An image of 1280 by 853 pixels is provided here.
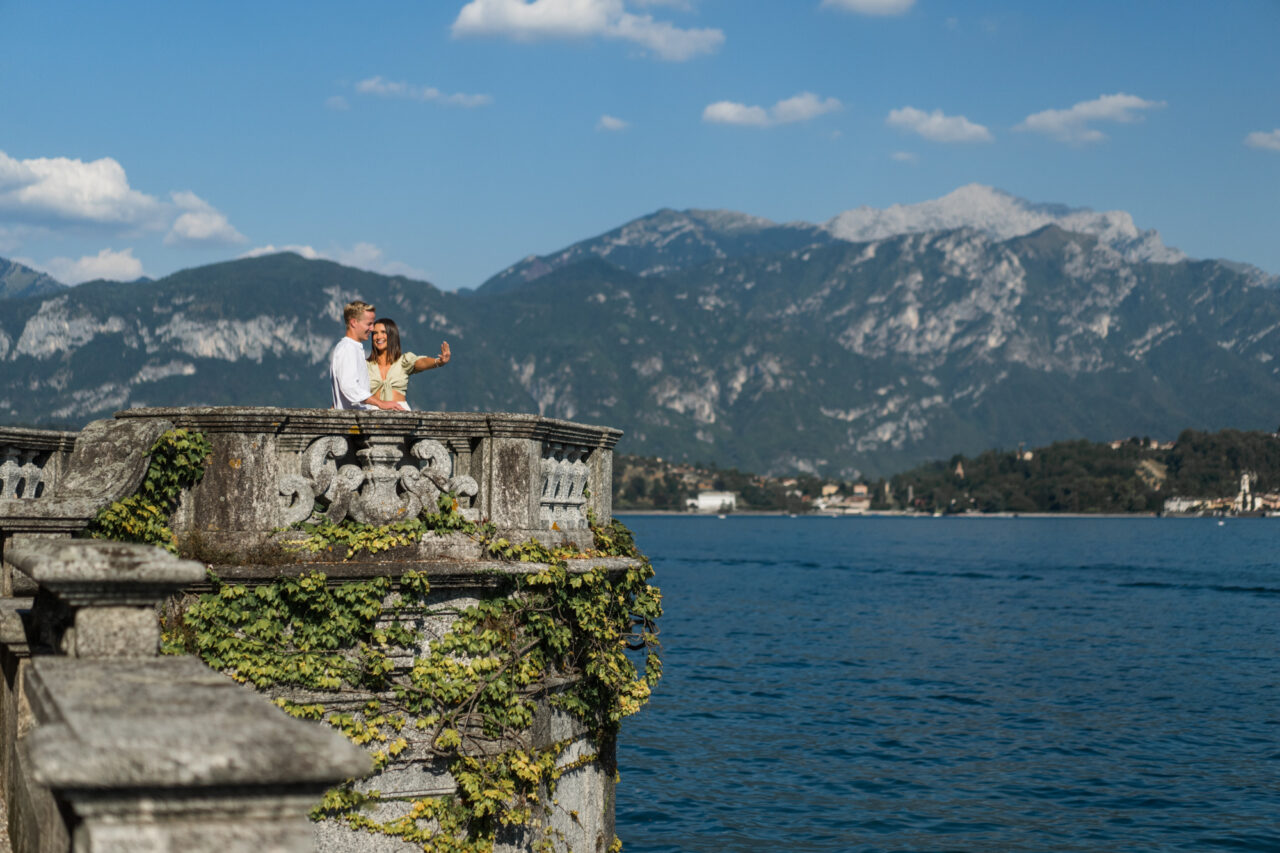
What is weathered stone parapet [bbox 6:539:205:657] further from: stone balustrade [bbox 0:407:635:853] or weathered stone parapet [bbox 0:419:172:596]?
weathered stone parapet [bbox 0:419:172:596]

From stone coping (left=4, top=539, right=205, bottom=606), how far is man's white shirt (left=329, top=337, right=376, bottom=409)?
16.2 ft

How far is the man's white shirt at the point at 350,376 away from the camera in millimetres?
9430

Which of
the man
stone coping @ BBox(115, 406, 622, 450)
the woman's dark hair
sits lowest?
stone coping @ BBox(115, 406, 622, 450)

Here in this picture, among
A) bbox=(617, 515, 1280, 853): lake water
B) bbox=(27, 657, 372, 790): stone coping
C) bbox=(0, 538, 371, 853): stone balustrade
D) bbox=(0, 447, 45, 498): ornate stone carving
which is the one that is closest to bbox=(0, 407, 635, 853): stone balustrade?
bbox=(0, 447, 45, 498): ornate stone carving

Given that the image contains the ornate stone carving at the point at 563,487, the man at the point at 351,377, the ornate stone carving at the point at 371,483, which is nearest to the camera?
the ornate stone carving at the point at 371,483

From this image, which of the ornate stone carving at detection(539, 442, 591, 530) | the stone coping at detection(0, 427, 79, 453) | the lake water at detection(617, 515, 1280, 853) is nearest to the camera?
the stone coping at detection(0, 427, 79, 453)

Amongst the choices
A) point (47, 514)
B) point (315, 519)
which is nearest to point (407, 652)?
point (315, 519)

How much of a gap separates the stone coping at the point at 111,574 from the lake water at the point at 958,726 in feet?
48.1

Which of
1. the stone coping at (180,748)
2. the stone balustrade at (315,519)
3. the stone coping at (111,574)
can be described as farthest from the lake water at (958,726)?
the stone coping at (180,748)

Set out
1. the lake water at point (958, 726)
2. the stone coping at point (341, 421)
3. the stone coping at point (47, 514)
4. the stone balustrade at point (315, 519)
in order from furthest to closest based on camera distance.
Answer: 1. the lake water at point (958, 726)
2. the stone coping at point (341, 421)
3. the stone coping at point (47, 514)
4. the stone balustrade at point (315, 519)

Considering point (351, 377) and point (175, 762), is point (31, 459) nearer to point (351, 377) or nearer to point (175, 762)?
point (351, 377)

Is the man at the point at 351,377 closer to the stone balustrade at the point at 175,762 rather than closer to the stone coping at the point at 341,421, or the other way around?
the stone coping at the point at 341,421

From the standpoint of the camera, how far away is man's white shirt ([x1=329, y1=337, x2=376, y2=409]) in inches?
371

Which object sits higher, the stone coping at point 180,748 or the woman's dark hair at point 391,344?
the woman's dark hair at point 391,344
